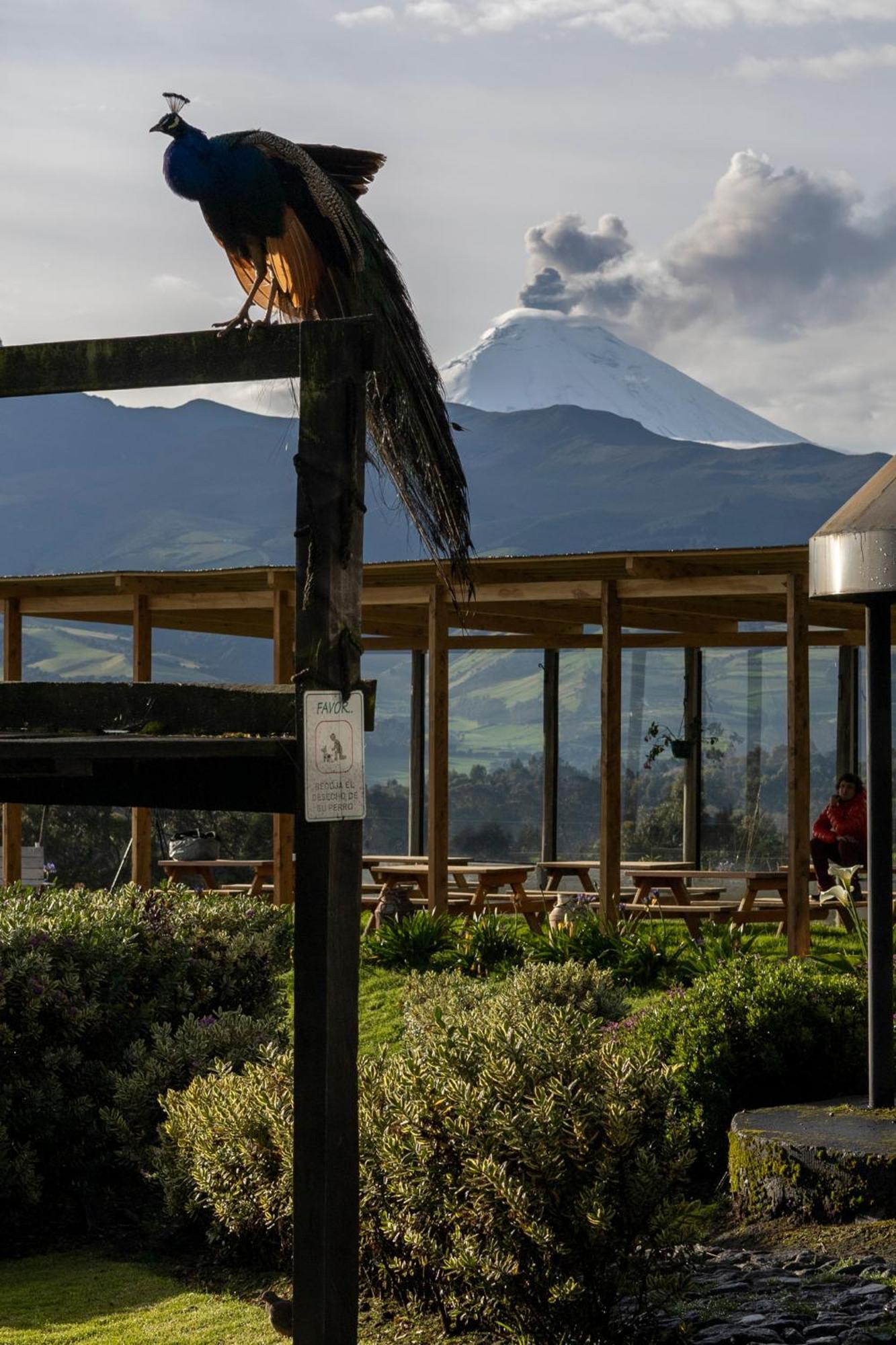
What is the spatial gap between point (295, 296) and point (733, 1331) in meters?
3.03

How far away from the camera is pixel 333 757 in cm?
322

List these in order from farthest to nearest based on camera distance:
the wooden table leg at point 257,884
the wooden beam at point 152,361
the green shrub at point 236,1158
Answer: the wooden table leg at point 257,884 < the green shrub at point 236,1158 < the wooden beam at point 152,361

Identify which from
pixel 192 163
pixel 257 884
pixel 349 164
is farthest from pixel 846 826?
pixel 192 163

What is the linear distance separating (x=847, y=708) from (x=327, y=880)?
15.9 metres

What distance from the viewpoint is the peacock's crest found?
3705 mm

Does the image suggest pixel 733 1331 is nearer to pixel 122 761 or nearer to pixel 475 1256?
pixel 475 1256

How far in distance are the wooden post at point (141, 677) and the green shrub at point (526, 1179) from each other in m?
9.64

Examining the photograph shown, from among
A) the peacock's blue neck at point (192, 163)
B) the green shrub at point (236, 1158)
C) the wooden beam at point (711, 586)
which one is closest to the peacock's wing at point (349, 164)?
the peacock's blue neck at point (192, 163)

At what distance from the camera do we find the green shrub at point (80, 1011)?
703 cm

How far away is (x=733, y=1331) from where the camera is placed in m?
4.42

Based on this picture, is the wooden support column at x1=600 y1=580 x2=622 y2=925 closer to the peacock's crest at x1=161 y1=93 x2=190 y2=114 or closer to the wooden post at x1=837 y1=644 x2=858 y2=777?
the wooden post at x1=837 y1=644 x2=858 y2=777

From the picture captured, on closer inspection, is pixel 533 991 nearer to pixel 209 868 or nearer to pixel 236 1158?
pixel 236 1158

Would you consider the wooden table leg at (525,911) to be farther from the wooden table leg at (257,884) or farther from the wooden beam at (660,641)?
the wooden beam at (660,641)

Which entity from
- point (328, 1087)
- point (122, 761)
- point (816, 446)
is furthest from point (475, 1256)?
point (816, 446)
